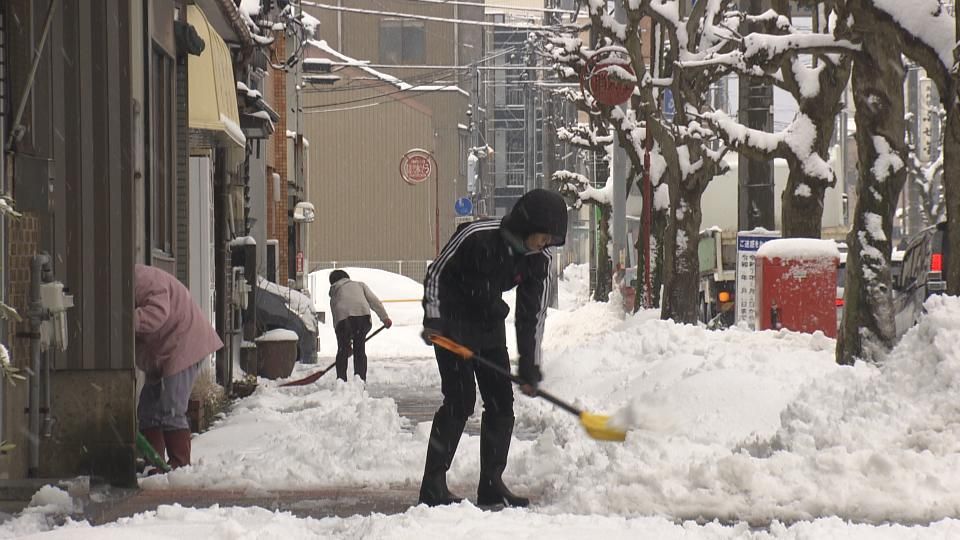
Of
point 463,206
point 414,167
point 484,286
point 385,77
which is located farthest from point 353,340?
point 385,77

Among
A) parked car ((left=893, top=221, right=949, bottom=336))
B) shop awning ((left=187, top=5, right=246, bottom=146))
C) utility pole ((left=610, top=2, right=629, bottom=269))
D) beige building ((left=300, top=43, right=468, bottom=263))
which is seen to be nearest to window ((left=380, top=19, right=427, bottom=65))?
beige building ((left=300, top=43, right=468, bottom=263))

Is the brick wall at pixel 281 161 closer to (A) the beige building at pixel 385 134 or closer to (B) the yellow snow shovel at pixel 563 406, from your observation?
(A) the beige building at pixel 385 134

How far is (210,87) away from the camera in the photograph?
13789 mm

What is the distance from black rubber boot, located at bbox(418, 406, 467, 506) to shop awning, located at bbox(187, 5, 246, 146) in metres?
6.26

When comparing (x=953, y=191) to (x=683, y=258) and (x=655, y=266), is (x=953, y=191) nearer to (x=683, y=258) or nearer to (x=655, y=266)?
(x=683, y=258)

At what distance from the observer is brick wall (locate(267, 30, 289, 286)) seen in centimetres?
3419

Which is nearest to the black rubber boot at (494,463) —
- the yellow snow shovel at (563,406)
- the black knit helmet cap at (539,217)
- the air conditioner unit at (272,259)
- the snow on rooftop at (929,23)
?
the yellow snow shovel at (563,406)

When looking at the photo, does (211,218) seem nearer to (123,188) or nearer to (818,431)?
(123,188)

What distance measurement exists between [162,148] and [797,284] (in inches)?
296

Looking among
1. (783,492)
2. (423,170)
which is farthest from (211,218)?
(423,170)

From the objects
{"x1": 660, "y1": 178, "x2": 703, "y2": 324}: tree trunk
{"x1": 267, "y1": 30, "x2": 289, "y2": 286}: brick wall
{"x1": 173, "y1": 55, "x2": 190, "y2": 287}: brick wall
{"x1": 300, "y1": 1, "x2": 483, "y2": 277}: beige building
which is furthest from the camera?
{"x1": 300, "y1": 1, "x2": 483, "y2": 277}: beige building

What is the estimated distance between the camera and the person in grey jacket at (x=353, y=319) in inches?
733

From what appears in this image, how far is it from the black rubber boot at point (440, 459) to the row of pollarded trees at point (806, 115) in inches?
181

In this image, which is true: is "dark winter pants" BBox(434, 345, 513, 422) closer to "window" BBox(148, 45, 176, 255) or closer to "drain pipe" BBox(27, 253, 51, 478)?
"drain pipe" BBox(27, 253, 51, 478)
